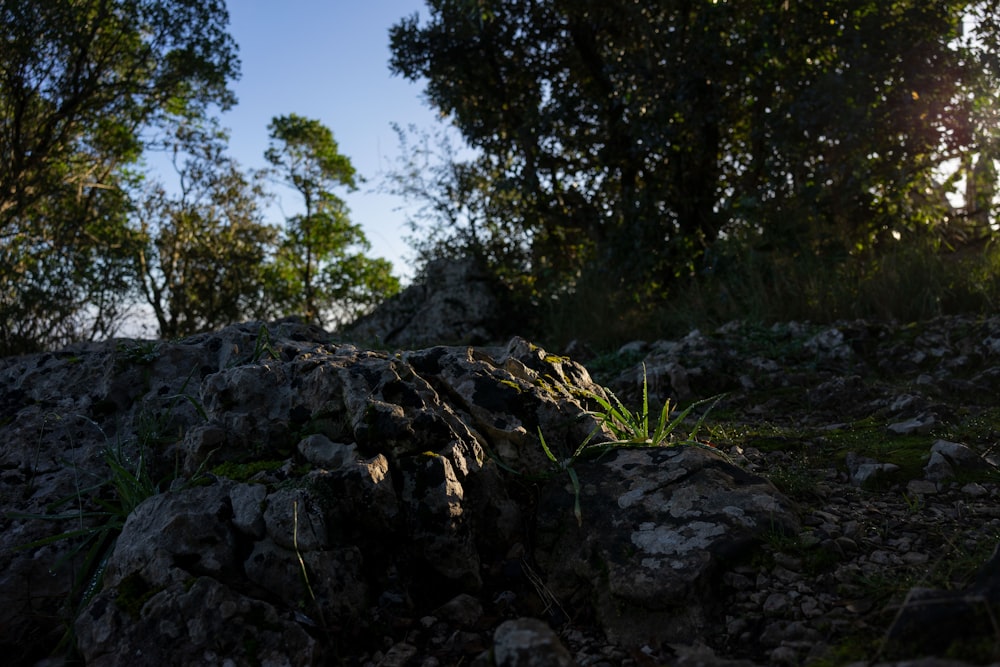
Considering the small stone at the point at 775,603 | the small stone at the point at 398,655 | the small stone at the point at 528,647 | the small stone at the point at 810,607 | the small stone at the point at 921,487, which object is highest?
the small stone at the point at 528,647

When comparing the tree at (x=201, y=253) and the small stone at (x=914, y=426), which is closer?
the small stone at (x=914, y=426)

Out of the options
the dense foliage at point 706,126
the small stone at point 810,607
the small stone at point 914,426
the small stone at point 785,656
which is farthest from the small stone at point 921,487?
the dense foliage at point 706,126

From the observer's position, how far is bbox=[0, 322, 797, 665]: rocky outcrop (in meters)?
2.02

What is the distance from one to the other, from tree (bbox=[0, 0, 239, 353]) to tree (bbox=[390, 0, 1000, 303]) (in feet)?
14.5

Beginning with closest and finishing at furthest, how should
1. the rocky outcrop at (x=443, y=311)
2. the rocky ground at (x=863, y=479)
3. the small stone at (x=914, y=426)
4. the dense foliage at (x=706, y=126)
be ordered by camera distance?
the rocky ground at (x=863, y=479) < the small stone at (x=914, y=426) < the dense foliage at (x=706, y=126) < the rocky outcrop at (x=443, y=311)

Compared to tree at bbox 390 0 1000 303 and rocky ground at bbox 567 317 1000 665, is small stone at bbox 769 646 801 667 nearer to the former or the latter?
rocky ground at bbox 567 317 1000 665

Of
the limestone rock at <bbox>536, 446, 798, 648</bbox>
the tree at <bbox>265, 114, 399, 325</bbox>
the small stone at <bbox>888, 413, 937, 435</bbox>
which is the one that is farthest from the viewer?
the tree at <bbox>265, 114, 399, 325</bbox>

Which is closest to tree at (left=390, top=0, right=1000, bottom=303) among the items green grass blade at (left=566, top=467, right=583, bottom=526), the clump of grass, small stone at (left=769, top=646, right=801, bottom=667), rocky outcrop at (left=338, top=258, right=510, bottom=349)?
rocky outcrop at (left=338, top=258, right=510, bottom=349)

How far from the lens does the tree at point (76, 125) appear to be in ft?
32.4

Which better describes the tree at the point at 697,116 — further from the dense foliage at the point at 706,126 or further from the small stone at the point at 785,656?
the small stone at the point at 785,656

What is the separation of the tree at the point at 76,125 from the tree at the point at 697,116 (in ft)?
14.5

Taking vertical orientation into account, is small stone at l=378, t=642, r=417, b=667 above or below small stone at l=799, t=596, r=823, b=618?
above

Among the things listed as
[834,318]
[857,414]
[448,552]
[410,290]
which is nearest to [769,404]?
[857,414]

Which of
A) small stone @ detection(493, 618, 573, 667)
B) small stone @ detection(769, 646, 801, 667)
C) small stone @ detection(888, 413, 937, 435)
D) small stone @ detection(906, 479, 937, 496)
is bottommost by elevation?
small stone @ detection(769, 646, 801, 667)
